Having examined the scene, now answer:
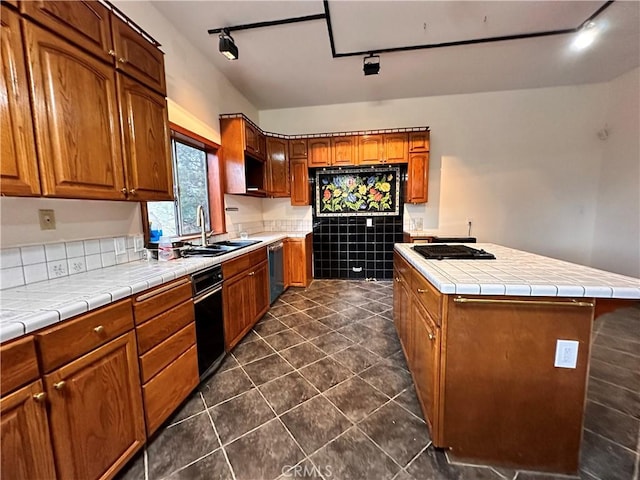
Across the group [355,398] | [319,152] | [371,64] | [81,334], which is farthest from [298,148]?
[81,334]

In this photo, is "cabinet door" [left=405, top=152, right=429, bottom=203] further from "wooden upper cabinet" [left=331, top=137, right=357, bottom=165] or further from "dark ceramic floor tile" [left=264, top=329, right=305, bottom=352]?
"dark ceramic floor tile" [left=264, top=329, right=305, bottom=352]

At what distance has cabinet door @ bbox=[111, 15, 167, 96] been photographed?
4.83ft

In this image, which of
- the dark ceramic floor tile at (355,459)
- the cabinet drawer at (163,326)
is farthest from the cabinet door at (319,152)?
the dark ceramic floor tile at (355,459)

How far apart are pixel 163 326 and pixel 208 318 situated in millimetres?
447

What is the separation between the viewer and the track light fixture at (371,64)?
9.28 feet

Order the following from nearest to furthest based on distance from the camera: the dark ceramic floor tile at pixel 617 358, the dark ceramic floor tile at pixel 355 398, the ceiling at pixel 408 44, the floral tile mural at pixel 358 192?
1. the dark ceramic floor tile at pixel 355 398
2. the dark ceramic floor tile at pixel 617 358
3. the ceiling at pixel 408 44
4. the floral tile mural at pixel 358 192

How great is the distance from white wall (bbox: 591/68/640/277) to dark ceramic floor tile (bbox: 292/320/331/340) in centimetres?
408

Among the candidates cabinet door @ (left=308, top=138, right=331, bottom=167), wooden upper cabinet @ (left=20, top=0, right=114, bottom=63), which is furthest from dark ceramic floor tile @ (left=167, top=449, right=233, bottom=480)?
cabinet door @ (left=308, top=138, right=331, bottom=167)

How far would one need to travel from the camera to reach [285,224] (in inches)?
181

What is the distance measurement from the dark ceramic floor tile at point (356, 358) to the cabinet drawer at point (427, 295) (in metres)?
0.80

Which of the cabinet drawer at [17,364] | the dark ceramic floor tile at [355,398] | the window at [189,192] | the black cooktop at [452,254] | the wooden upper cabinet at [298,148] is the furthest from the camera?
the wooden upper cabinet at [298,148]

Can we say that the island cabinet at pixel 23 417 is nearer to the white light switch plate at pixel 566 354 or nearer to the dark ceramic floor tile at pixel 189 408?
the dark ceramic floor tile at pixel 189 408

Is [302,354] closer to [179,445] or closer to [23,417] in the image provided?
[179,445]

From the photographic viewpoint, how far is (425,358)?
4.71 feet
